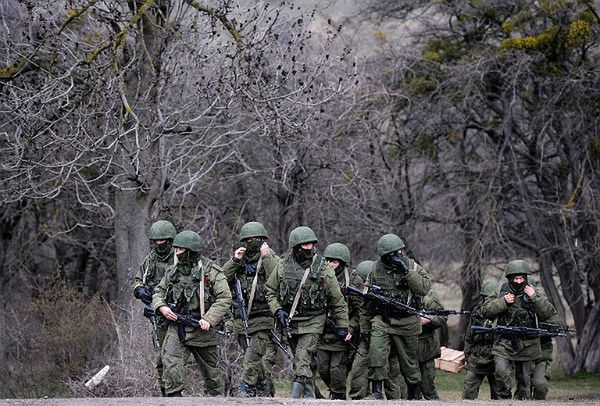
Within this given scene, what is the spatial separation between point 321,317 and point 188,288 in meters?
1.52

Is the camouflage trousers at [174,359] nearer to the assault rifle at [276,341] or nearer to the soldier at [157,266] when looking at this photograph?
the soldier at [157,266]

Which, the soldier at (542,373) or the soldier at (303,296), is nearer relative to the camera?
the soldier at (303,296)

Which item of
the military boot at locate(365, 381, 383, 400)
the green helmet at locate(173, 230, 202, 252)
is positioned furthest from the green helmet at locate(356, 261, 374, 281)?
the green helmet at locate(173, 230, 202, 252)

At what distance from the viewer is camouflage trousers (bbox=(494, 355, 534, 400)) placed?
14.8 metres

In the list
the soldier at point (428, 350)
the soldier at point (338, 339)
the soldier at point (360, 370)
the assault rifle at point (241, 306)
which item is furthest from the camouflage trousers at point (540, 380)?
the assault rifle at point (241, 306)

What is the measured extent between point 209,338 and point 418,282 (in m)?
2.52

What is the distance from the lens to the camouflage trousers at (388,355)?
1430 centimetres

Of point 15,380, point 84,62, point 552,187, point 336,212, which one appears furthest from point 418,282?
point 552,187

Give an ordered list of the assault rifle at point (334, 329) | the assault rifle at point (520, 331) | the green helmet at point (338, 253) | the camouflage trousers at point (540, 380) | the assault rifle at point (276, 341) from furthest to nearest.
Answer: the camouflage trousers at point (540, 380), the assault rifle at point (520, 331), the green helmet at point (338, 253), the assault rifle at point (276, 341), the assault rifle at point (334, 329)

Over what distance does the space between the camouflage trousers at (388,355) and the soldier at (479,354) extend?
3.56ft

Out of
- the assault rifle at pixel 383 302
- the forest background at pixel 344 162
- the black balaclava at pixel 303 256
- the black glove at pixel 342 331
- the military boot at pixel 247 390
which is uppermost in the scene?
the forest background at pixel 344 162

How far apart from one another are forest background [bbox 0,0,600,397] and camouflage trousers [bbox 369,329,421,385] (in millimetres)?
5388

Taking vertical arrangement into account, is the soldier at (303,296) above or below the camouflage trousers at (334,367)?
above

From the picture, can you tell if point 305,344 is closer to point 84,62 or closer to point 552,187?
point 84,62
